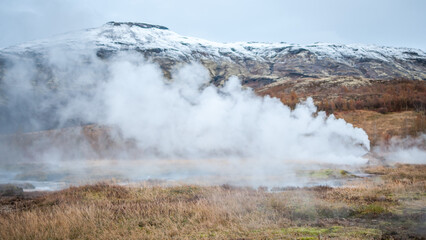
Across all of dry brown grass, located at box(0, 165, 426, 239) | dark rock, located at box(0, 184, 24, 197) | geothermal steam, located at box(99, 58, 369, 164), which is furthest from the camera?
geothermal steam, located at box(99, 58, 369, 164)

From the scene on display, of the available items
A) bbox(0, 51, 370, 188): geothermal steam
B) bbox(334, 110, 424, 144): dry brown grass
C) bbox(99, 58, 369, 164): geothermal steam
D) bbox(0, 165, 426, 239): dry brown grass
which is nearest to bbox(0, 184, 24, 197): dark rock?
bbox(0, 165, 426, 239): dry brown grass

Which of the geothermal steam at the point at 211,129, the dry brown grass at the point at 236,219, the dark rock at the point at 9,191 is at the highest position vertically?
the geothermal steam at the point at 211,129

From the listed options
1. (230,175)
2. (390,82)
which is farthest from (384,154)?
(390,82)

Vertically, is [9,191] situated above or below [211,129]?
below

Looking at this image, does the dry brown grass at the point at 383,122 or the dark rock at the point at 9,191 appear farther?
the dry brown grass at the point at 383,122

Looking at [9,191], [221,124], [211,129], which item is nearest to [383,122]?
[221,124]

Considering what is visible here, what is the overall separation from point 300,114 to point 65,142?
32.4 meters

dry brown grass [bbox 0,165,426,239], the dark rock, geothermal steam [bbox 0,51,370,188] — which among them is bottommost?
dry brown grass [bbox 0,165,426,239]

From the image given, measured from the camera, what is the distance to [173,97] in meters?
32.8

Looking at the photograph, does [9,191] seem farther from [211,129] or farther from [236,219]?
[211,129]

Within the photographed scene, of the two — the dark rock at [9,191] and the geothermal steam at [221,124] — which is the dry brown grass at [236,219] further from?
the geothermal steam at [221,124]

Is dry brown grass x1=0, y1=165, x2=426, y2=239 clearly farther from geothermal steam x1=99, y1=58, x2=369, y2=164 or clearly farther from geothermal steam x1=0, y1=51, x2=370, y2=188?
geothermal steam x1=99, y1=58, x2=369, y2=164

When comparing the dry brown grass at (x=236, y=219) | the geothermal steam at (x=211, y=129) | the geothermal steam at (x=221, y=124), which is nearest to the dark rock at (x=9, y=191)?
the dry brown grass at (x=236, y=219)

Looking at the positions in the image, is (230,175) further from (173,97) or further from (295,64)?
(295,64)
